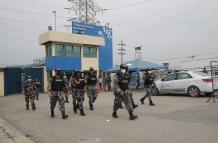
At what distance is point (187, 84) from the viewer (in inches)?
821

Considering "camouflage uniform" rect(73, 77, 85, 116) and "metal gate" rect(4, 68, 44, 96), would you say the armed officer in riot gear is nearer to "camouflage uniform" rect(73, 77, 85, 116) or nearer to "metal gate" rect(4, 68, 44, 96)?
"camouflage uniform" rect(73, 77, 85, 116)

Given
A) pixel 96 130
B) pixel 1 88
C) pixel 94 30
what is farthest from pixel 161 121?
pixel 94 30

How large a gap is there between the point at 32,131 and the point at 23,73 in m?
27.4

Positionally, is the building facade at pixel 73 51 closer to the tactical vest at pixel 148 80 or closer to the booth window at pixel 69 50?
the booth window at pixel 69 50

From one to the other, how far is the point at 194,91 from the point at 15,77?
70.3ft

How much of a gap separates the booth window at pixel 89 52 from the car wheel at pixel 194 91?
19.2 m

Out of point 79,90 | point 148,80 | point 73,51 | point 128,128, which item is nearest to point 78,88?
point 79,90

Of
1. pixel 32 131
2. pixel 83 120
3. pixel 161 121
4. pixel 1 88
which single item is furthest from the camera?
pixel 1 88

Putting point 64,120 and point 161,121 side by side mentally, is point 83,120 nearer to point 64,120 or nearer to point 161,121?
point 64,120

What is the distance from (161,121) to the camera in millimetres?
11070

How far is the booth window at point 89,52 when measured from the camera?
38500mm

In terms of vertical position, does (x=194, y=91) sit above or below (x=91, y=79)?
below

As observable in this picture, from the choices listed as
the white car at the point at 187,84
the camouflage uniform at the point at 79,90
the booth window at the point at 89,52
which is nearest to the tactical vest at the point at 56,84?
the camouflage uniform at the point at 79,90

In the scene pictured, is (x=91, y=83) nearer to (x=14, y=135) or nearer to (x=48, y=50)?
(x=14, y=135)
